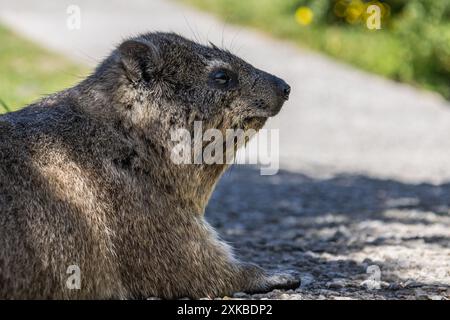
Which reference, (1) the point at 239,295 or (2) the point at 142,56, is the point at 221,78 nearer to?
(2) the point at 142,56

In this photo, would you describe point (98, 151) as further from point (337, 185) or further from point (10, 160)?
point (337, 185)

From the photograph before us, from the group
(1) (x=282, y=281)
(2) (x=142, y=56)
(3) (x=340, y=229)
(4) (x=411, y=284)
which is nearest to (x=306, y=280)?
(1) (x=282, y=281)

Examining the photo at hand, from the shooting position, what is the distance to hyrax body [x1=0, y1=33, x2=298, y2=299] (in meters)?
4.69

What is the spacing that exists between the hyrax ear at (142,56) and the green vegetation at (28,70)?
9.23 metres

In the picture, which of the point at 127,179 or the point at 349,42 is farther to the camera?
the point at 349,42

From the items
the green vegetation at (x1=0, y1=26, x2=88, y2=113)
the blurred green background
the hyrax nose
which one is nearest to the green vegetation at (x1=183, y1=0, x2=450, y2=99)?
the blurred green background

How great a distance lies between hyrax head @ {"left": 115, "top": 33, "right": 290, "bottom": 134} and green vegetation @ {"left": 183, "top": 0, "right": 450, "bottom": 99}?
39.4ft

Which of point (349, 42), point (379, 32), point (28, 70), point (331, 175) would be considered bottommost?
point (331, 175)

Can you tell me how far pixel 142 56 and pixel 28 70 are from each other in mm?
12812

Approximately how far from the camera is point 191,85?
553 centimetres

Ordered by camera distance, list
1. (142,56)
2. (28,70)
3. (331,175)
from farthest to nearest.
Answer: (28,70) < (331,175) < (142,56)

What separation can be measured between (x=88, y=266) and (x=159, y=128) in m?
1.00

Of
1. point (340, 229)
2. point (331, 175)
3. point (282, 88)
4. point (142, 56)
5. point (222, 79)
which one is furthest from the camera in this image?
point (331, 175)

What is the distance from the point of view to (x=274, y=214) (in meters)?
9.64
